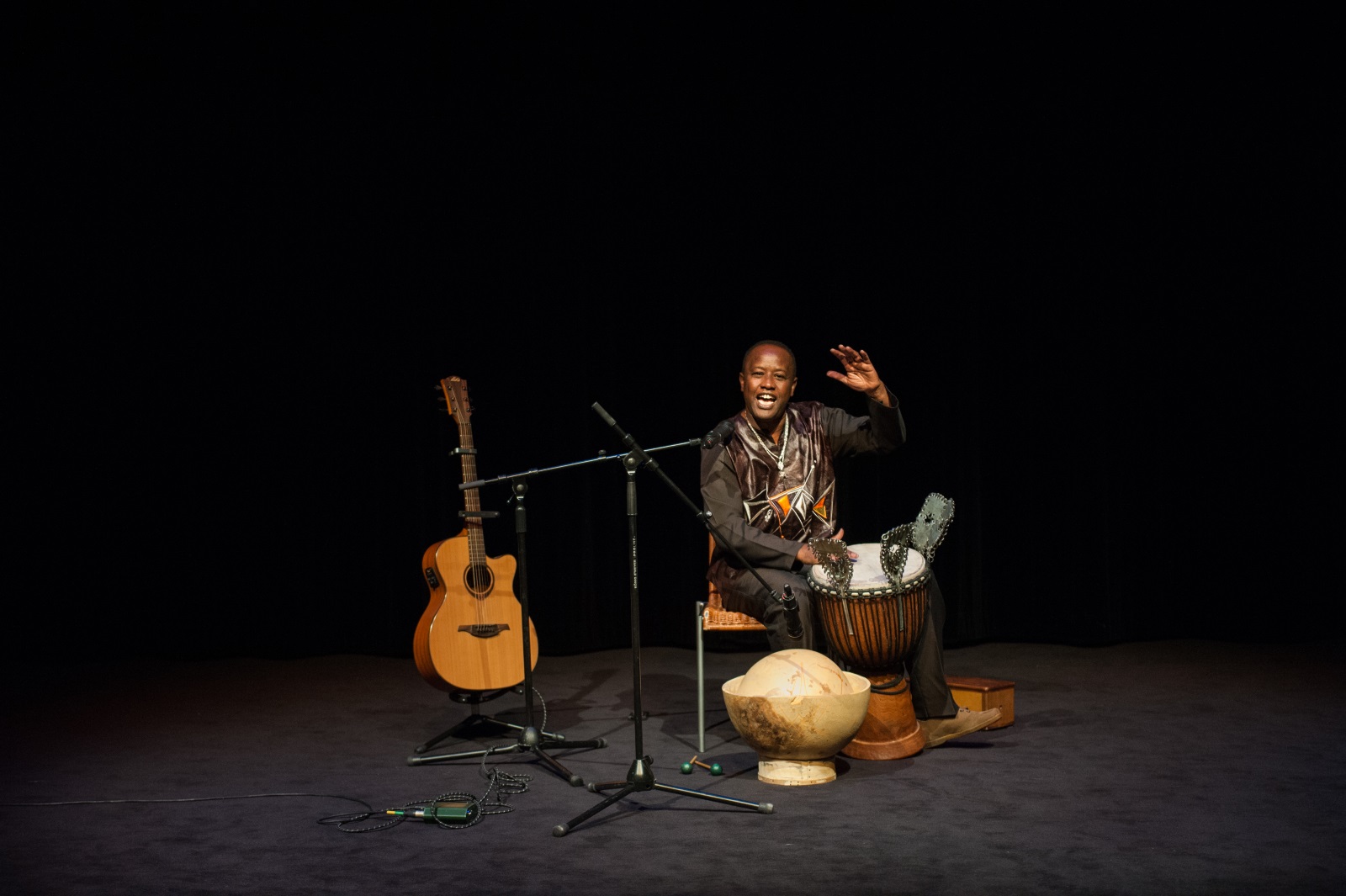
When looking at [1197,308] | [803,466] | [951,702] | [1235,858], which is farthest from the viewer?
[1197,308]

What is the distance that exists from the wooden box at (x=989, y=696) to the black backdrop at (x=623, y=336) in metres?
1.77

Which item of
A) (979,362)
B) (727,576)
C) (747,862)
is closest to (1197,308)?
(979,362)

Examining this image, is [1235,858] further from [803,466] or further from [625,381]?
[625,381]

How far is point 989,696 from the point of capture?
14.9 feet

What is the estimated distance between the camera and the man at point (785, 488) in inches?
173

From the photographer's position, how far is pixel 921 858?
10.1ft

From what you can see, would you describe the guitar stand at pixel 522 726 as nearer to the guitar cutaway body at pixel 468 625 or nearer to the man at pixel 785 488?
the guitar cutaway body at pixel 468 625

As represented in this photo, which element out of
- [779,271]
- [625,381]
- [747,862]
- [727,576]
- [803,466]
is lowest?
[747,862]

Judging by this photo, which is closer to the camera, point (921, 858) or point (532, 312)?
point (921, 858)

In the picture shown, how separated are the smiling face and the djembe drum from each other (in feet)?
2.43

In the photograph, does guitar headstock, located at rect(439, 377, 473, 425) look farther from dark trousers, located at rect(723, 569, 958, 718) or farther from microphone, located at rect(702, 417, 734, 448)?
microphone, located at rect(702, 417, 734, 448)

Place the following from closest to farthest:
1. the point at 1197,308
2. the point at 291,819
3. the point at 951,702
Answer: the point at 291,819, the point at 951,702, the point at 1197,308

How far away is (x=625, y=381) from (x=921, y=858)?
3688 millimetres

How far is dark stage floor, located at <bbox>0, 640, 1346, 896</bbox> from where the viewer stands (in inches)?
118
